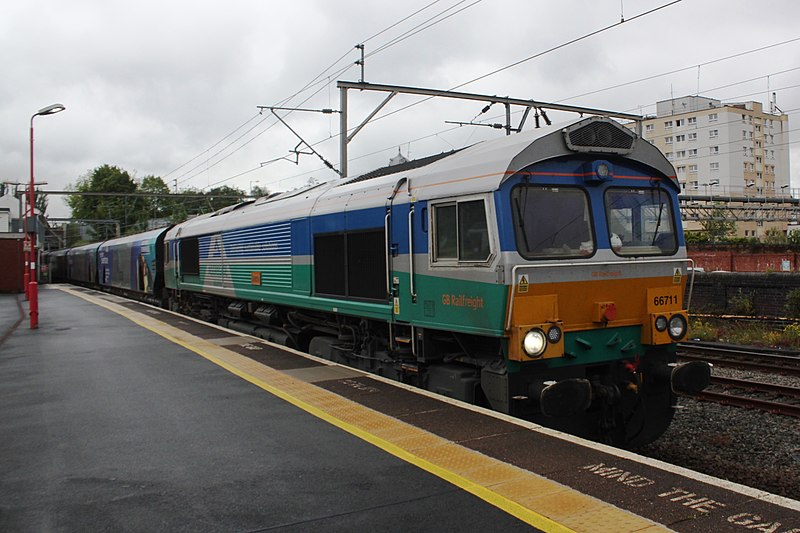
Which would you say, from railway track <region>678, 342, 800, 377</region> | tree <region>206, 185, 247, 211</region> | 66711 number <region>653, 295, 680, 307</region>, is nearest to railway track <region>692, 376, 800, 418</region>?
railway track <region>678, 342, 800, 377</region>

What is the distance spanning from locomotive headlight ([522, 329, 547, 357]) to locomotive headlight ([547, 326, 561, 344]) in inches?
3.6

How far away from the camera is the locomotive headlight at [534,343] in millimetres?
6199

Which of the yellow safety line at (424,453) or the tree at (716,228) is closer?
the yellow safety line at (424,453)

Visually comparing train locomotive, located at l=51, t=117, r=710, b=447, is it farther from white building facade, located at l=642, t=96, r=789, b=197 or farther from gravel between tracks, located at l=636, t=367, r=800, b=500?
white building facade, located at l=642, t=96, r=789, b=197

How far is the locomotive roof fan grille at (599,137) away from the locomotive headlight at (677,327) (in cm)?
190

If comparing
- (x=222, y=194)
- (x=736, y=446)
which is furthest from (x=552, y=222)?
(x=222, y=194)

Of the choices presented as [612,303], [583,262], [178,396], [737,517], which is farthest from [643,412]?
[178,396]

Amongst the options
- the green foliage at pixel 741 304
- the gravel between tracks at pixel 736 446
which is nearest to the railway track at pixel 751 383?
the gravel between tracks at pixel 736 446

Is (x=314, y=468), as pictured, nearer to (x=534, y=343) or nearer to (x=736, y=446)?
(x=534, y=343)

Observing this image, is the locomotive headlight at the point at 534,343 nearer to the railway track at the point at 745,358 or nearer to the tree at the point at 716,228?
the railway track at the point at 745,358

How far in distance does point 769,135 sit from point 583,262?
281ft

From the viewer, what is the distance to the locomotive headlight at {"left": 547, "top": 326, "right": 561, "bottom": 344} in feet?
20.8

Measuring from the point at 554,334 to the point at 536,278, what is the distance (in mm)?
576

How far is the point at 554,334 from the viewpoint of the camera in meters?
6.36
